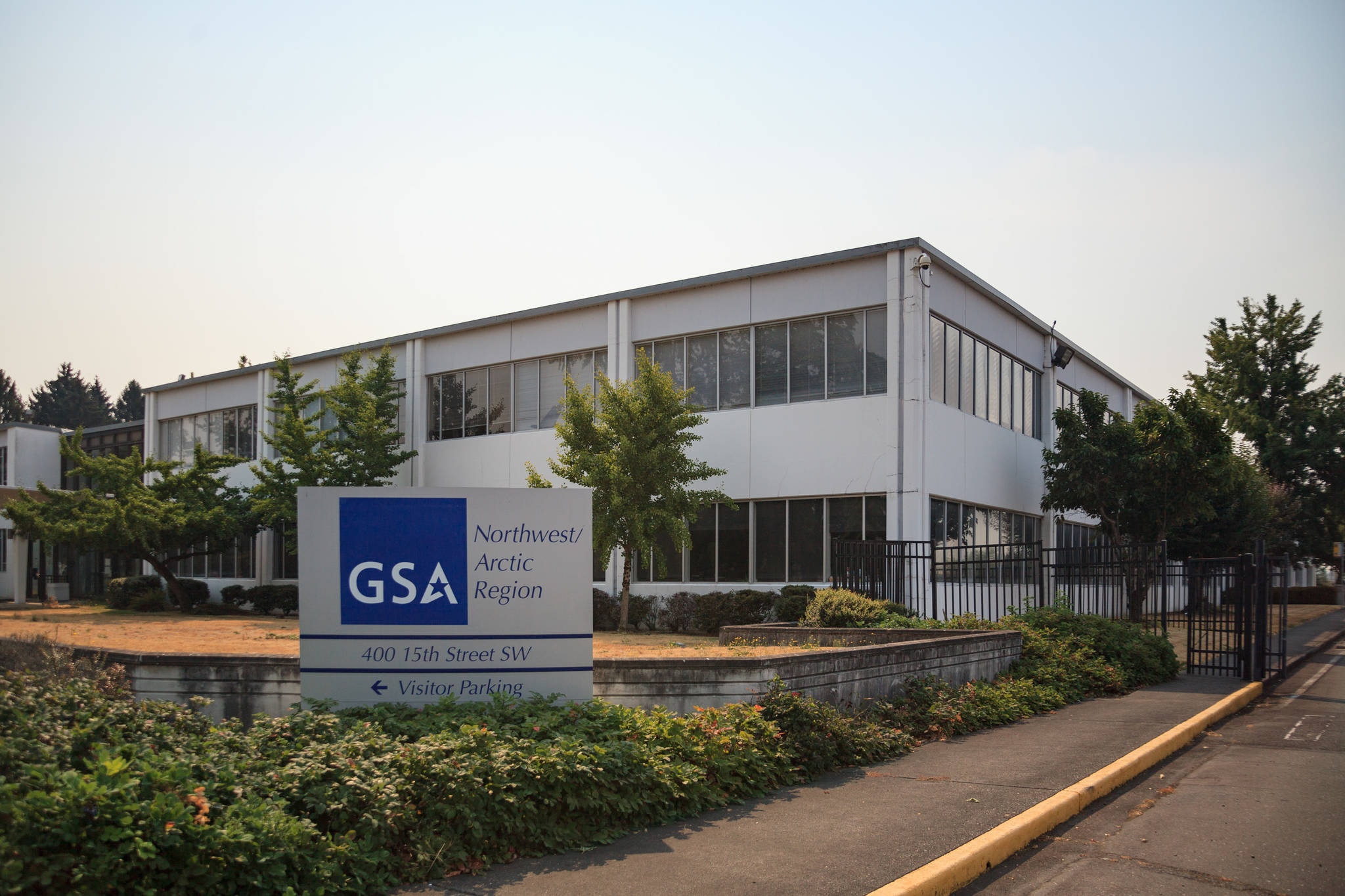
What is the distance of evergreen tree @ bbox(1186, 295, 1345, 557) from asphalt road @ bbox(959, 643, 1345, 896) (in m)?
44.5

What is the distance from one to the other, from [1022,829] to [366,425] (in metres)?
24.2

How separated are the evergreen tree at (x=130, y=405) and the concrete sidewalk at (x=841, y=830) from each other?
108603mm

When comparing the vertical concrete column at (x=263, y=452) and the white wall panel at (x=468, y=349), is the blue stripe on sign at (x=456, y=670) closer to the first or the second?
the white wall panel at (x=468, y=349)

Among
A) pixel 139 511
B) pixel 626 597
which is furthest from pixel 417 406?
pixel 626 597

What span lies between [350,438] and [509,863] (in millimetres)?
24546

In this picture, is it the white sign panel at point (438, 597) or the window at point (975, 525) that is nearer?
the white sign panel at point (438, 597)

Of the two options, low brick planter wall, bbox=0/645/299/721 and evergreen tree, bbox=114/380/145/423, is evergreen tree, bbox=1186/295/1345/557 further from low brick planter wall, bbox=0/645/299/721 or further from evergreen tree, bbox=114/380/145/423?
evergreen tree, bbox=114/380/145/423

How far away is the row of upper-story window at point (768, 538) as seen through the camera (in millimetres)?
22312

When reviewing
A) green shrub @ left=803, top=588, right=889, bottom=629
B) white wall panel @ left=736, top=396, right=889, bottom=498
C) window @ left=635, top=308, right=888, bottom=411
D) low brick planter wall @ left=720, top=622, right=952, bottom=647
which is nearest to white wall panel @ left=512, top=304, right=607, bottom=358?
window @ left=635, top=308, right=888, bottom=411

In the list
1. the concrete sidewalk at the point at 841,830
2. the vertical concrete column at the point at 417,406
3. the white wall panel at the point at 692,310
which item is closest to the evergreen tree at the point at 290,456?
the vertical concrete column at the point at 417,406

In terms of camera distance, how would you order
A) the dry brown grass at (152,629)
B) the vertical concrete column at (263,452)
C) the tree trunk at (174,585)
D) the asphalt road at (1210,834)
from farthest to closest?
the vertical concrete column at (263,452), the tree trunk at (174,585), the dry brown grass at (152,629), the asphalt road at (1210,834)

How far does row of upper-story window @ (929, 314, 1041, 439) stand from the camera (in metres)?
23.0

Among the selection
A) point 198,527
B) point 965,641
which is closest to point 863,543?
point 965,641

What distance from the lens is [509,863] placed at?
19.4 ft
